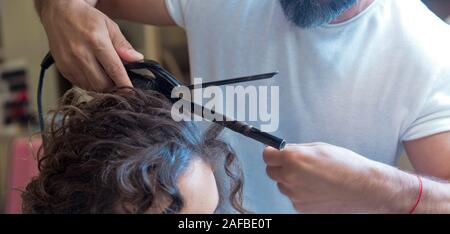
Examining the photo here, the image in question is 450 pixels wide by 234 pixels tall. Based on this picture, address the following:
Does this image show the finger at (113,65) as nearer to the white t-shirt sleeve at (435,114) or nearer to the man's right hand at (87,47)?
the man's right hand at (87,47)

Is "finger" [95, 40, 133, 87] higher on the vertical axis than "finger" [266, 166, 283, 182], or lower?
higher

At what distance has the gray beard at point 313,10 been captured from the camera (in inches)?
30.6

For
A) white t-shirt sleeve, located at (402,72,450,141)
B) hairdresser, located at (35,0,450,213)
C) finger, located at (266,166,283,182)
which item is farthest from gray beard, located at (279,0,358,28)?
finger, located at (266,166,283,182)

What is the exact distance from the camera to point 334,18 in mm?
790

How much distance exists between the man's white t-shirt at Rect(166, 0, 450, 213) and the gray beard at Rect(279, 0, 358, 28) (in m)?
0.01

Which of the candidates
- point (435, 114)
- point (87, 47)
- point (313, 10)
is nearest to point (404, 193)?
point (435, 114)

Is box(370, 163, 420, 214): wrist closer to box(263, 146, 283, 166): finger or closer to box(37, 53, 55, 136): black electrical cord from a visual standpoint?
box(263, 146, 283, 166): finger

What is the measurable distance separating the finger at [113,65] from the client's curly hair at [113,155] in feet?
0.04

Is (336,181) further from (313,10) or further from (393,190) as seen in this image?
(313,10)

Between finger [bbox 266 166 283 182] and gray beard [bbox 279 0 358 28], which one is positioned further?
gray beard [bbox 279 0 358 28]

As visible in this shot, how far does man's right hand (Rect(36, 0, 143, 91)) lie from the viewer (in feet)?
2.13

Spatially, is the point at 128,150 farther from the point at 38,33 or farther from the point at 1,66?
the point at 1,66

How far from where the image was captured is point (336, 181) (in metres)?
0.59

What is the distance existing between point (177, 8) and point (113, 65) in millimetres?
300
